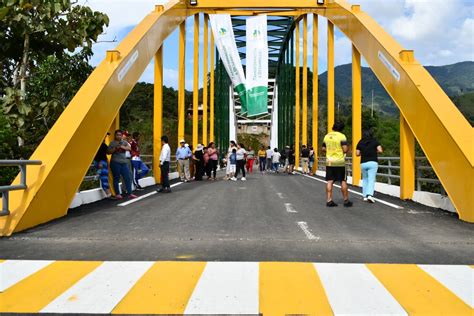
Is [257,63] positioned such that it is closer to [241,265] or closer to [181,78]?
[181,78]

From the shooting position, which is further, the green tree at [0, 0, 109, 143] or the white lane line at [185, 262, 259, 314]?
the green tree at [0, 0, 109, 143]

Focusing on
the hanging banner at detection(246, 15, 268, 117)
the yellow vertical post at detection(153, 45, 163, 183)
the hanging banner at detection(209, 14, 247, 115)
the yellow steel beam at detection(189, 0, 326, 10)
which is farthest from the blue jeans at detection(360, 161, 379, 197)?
the hanging banner at detection(246, 15, 268, 117)

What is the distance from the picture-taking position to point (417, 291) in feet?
12.3

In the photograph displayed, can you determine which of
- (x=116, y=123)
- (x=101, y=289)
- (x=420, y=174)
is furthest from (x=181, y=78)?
(x=101, y=289)

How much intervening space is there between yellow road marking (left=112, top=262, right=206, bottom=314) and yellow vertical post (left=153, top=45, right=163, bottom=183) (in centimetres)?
1260

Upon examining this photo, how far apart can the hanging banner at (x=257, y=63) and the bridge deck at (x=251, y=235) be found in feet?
80.6

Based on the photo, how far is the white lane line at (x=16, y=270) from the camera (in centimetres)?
402

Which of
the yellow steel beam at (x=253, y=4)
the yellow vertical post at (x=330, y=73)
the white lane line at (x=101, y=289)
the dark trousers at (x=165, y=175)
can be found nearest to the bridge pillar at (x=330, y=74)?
the yellow vertical post at (x=330, y=73)

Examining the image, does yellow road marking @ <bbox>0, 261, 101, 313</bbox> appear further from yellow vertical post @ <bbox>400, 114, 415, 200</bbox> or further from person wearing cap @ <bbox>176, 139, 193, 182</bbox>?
person wearing cap @ <bbox>176, 139, 193, 182</bbox>

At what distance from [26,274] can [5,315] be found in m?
1.08

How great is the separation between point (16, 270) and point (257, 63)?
29457 millimetres

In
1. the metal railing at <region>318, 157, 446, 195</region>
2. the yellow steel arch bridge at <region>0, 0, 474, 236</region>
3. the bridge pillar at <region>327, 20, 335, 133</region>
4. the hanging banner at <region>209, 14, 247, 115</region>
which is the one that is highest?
the hanging banner at <region>209, 14, 247, 115</region>

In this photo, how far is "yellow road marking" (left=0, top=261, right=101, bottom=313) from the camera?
344 cm

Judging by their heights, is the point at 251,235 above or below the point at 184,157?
below
